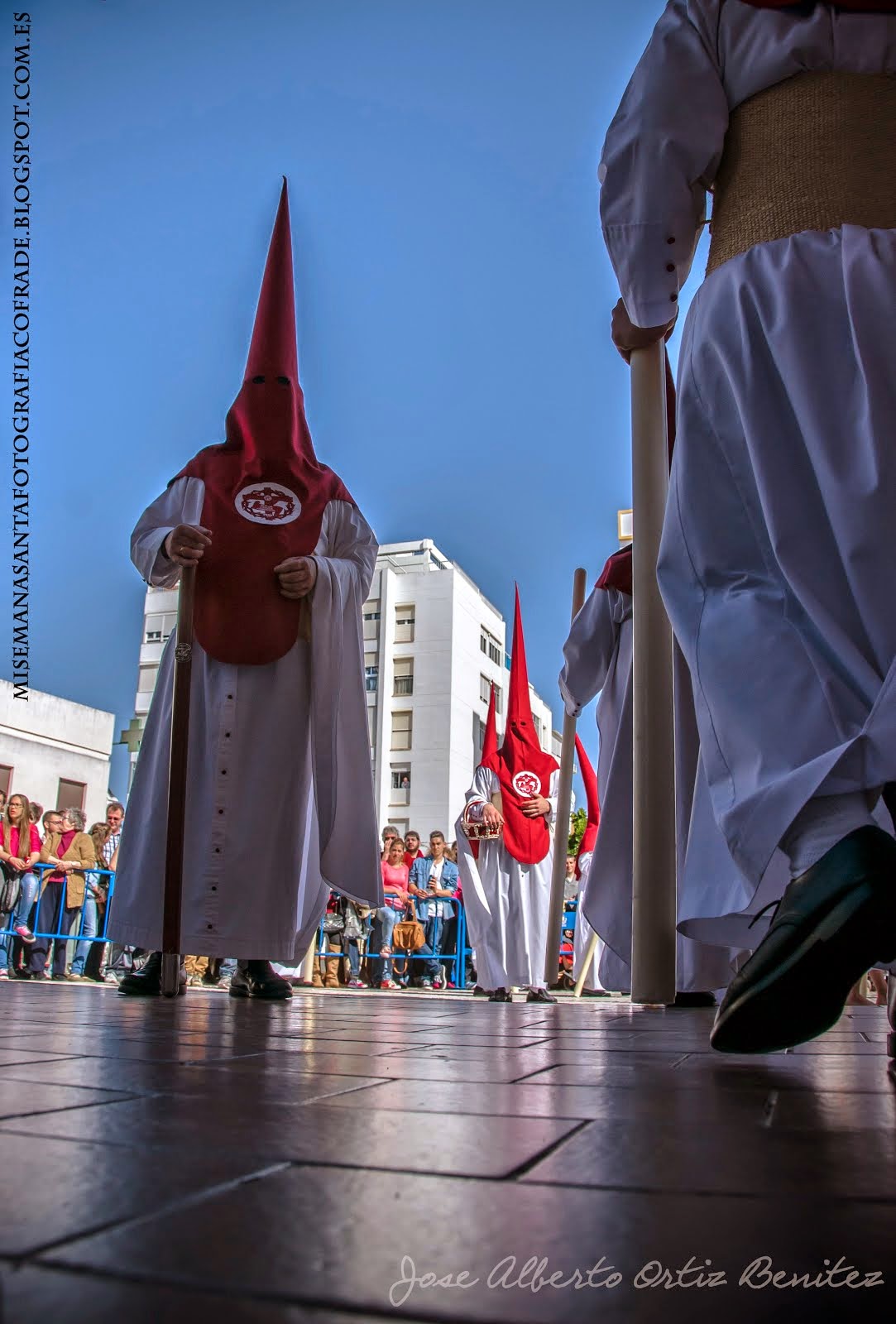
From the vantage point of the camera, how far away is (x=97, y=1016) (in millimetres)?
2451

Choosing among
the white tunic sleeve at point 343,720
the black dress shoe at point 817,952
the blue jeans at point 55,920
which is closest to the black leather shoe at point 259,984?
the white tunic sleeve at point 343,720

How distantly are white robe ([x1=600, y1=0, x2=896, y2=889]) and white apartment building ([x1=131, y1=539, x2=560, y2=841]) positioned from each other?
1726 inches

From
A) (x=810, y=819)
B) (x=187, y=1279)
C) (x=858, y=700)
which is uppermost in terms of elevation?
(x=858, y=700)

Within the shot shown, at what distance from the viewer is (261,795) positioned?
4121 millimetres

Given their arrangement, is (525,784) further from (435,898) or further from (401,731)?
(401,731)

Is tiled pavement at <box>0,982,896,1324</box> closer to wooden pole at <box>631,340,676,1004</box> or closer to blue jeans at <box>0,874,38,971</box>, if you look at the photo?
wooden pole at <box>631,340,676,1004</box>

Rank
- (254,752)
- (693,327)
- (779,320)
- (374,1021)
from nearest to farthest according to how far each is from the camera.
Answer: (779,320) → (693,327) → (374,1021) → (254,752)

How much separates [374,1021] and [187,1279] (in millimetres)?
2228

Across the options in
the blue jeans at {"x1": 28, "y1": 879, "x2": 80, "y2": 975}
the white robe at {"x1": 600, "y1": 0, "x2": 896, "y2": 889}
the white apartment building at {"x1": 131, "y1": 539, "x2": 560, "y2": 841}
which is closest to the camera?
the white robe at {"x1": 600, "y1": 0, "x2": 896, "y2": 889}

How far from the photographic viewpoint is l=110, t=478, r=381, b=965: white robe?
3959mm

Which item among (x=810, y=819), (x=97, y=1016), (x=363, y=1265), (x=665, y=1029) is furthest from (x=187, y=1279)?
(x=97, y=1016)

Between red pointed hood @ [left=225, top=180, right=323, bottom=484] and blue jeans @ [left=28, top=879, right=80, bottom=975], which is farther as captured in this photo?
blue jeans @ [left=28, top=879, right=80, bottom=975]

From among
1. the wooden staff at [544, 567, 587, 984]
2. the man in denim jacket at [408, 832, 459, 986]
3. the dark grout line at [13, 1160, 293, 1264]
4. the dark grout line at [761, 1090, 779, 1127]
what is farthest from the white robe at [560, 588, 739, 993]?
the man in denim jacket at [408, 832, 459, 986]

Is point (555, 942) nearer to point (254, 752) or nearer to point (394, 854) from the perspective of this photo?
point (254, 752)
